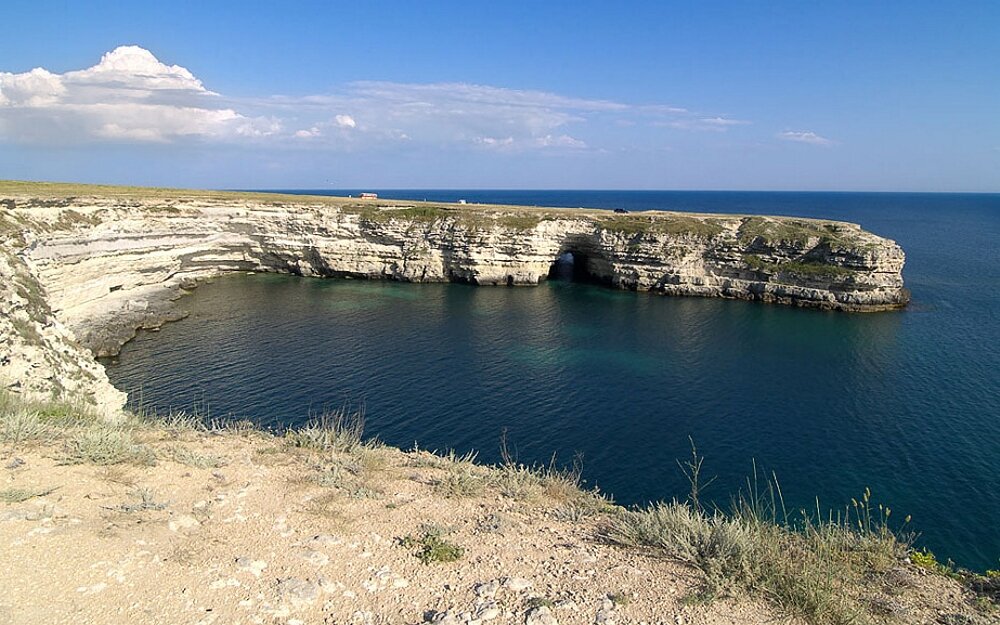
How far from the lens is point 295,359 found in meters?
36.5

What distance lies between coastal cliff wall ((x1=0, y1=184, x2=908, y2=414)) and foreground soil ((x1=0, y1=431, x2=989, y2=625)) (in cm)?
3634

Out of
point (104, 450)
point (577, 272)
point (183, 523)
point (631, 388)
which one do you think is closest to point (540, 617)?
point (183, 523)

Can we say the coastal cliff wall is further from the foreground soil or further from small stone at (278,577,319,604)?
small stone at (278,577,319,604)

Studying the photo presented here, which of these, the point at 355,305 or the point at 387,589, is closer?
the point at 387,589

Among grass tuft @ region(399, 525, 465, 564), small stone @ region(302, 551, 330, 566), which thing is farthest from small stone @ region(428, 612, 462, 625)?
small stone @ region(302, 551, 330, 566)

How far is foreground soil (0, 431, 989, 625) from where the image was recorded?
23.0 ft

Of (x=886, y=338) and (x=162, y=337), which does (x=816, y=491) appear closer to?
(x=886, y=338)

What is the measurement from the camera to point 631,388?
3316 centimetres

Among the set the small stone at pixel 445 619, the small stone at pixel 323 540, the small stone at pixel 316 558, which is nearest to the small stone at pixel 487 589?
the small stone at pixel 445 619

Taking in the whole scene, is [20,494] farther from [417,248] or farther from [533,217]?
[533,217]

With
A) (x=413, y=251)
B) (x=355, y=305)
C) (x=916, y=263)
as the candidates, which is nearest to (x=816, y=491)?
(x=355, y=305)

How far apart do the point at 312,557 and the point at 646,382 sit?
2853 cm

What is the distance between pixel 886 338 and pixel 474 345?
1280 inches

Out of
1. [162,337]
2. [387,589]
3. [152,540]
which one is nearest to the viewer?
[387,589]
